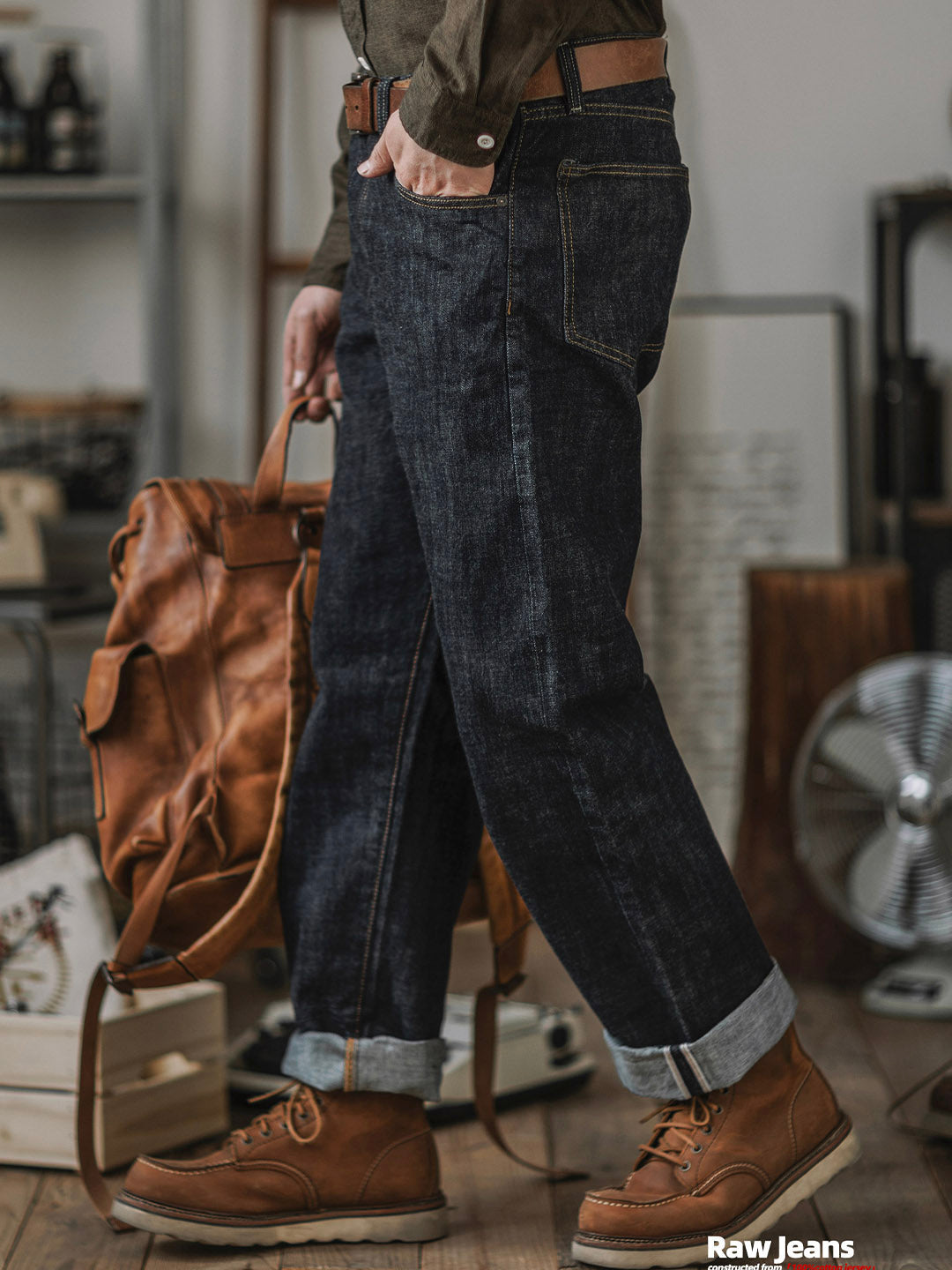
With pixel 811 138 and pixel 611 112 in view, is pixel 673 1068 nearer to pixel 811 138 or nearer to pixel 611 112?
pixel 611 112

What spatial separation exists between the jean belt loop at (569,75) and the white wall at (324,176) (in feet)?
4.79

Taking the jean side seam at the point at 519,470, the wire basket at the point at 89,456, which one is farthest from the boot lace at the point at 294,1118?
the wire basket at the point at 89,456

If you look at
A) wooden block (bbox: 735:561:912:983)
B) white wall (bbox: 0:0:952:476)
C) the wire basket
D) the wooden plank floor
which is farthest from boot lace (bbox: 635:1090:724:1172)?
white wall (bbox: 0:0:952:476)

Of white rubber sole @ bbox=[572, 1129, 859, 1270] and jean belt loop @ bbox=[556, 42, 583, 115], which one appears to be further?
white rubber sole @ bbox=[572, 1129, 859, 1270]

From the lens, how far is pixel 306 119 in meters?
2.49

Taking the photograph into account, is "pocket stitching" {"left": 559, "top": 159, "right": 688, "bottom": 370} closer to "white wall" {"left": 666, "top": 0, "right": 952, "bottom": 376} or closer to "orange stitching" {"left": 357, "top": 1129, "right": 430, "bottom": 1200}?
"orange stitching" {"left": 357, "top": 1129, "right": 430, "bottom": 1200}

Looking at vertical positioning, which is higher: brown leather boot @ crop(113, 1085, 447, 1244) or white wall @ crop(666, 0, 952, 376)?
white wall @ crop(666, 0, 952, 376)

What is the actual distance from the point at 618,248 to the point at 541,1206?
856mm

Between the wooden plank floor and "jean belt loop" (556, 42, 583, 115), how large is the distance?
3.02ft

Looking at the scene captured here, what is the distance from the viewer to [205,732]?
130 cm

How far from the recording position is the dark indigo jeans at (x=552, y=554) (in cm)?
101

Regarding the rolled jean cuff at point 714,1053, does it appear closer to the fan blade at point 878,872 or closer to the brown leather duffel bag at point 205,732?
the brown leather duffel bag at point 205,732

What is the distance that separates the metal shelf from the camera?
7.59 feet

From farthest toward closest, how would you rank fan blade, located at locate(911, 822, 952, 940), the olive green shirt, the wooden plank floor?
fan blade, located at locate(911, 822, 952, 940) → the wooden plank floor → the olive green shirt
